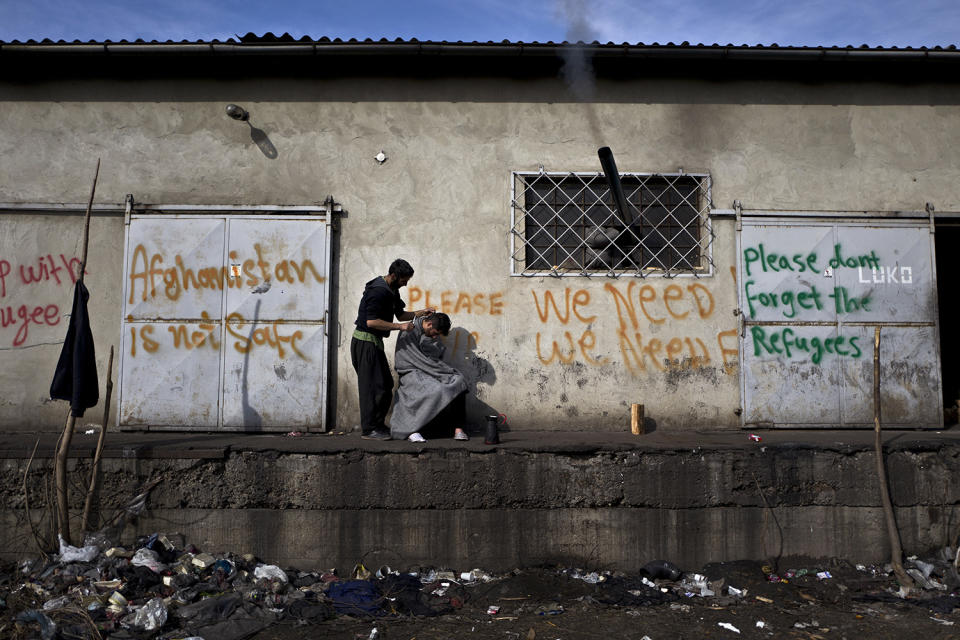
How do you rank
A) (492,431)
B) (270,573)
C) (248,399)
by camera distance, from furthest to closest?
1. (248,399)
2. (492,431)
3. (270,573)

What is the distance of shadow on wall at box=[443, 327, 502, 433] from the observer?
6281 mm

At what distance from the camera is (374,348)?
18.6ft

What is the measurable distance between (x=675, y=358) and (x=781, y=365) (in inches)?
43.1

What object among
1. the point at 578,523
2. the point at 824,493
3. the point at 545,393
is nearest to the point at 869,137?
the point at 824,493

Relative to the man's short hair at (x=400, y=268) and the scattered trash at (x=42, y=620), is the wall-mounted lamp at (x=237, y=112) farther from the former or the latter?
the scattered trash at (x=42, y=620)

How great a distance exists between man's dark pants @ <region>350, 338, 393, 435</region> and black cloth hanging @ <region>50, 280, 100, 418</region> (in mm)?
2101

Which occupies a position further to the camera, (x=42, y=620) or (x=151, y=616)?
(x=151, y=616)

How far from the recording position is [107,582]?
15.1 feet

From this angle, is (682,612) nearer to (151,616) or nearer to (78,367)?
(151,616)

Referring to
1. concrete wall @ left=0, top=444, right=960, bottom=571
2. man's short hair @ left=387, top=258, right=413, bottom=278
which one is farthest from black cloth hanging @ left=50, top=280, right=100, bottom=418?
man's short hair @ left=387, top=258, right=413, bottom=278

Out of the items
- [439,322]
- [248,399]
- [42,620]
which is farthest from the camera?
[248,399]

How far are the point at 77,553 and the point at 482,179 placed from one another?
4.82 meters

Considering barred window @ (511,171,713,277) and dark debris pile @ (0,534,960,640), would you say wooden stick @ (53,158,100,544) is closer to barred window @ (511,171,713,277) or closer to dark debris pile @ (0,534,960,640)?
dark debris pile @ (0,534,960,640)

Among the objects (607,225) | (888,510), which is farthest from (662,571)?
(607,225)
